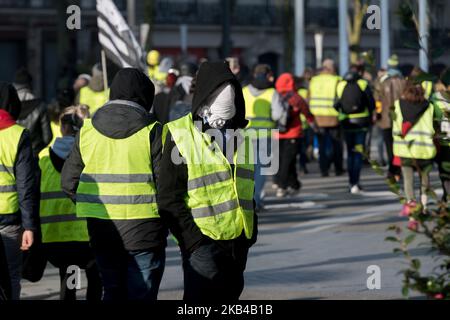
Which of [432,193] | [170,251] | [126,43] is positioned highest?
[126,43]

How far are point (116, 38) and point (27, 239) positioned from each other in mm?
6643

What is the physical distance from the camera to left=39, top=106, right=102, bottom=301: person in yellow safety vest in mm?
8805

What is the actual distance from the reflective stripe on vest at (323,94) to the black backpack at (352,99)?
1256mm

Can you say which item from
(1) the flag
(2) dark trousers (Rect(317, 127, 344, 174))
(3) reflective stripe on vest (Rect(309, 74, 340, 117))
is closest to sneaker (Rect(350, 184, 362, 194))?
(3) reflective stripe on vest (Rect(309, 74, 340, 117))

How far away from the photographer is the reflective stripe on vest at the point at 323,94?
67.0 feet

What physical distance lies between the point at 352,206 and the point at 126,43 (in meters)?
4.27

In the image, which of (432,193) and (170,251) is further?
(170,251)

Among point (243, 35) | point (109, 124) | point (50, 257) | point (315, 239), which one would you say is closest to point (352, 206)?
point (315, 239)

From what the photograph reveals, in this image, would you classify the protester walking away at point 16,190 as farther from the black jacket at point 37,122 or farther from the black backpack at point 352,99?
the black backpack at point 352,99

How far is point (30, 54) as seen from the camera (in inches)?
2223

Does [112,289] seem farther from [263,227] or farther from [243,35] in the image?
[243,35]

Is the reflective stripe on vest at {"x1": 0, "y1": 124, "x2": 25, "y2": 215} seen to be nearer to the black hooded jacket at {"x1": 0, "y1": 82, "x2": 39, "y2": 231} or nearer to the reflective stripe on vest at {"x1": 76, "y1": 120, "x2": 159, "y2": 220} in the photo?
Answer: the black hooded jacket at {"x1": 0, "y1": 82, "x2": 39, "y2": 231}

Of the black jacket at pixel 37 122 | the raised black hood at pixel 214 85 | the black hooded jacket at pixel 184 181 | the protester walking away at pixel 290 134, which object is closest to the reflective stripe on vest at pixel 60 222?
the black hooded jacket at pixel 184 181
